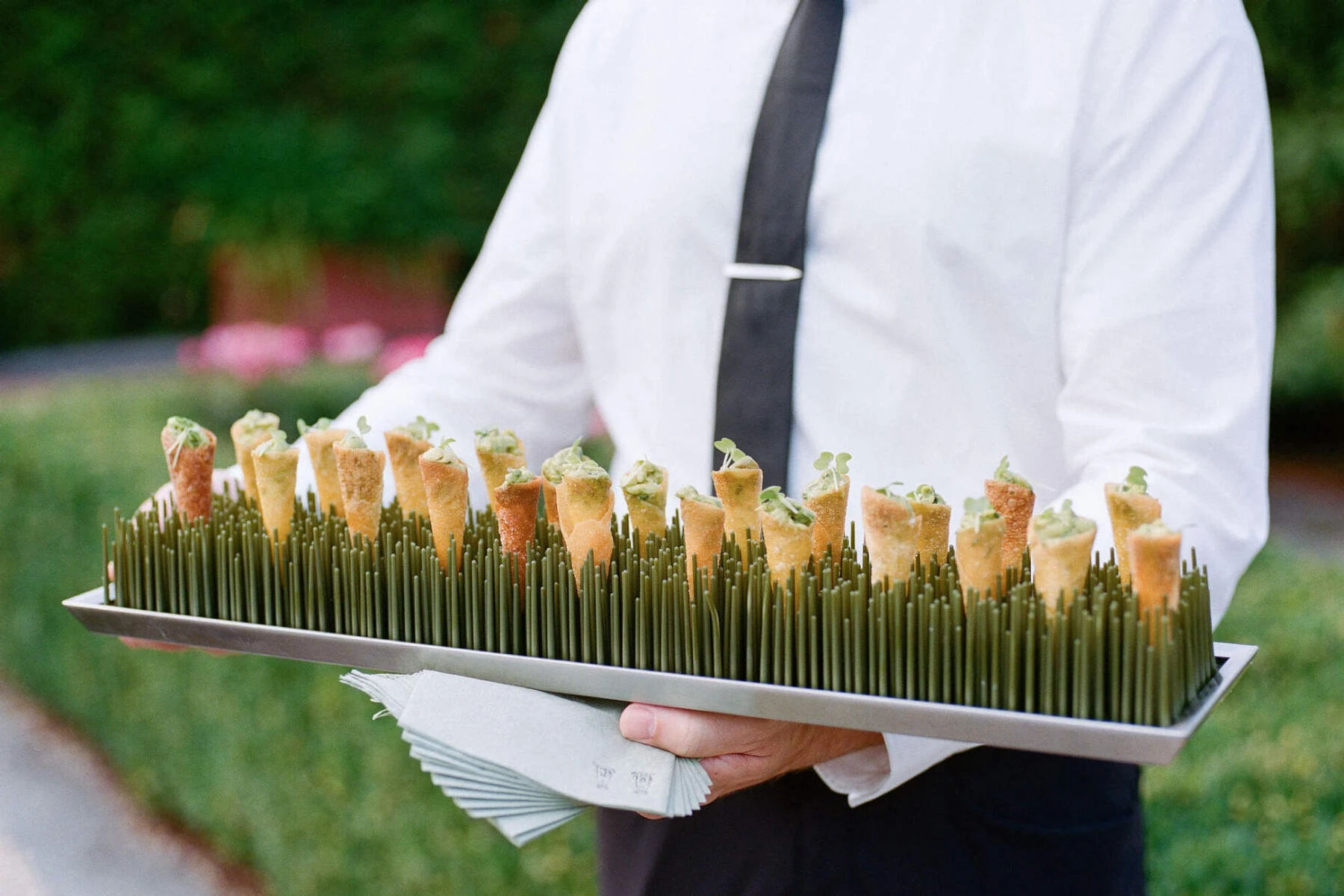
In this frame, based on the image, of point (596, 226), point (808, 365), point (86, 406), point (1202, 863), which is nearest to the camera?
point (808, 365)

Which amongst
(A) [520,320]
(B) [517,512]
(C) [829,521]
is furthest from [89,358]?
(C) [829,521]

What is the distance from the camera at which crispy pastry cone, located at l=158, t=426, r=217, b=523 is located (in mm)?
1547

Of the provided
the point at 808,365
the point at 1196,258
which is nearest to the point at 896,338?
the point at 808,365

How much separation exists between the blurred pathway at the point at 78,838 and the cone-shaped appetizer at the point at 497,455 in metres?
3.26

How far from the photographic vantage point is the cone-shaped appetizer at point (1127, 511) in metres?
1.19

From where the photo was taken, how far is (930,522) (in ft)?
4.14

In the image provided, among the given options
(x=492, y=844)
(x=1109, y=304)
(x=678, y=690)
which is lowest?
(x=492, y=844)

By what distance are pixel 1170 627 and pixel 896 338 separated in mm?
630

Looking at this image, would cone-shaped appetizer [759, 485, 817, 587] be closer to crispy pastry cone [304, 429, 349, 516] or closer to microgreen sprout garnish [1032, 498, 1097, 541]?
microgreen sprout garnish [1032, 498, 1097, 541]

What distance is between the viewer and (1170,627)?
108 centimetres

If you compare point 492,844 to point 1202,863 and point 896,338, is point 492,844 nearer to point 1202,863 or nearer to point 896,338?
point 1202,863

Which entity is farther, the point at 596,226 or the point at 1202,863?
the point at 1202,863

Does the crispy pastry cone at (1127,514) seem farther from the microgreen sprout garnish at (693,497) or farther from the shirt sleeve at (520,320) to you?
the shirt sleeve at (520,320)

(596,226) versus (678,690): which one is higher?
→ (596,226)
